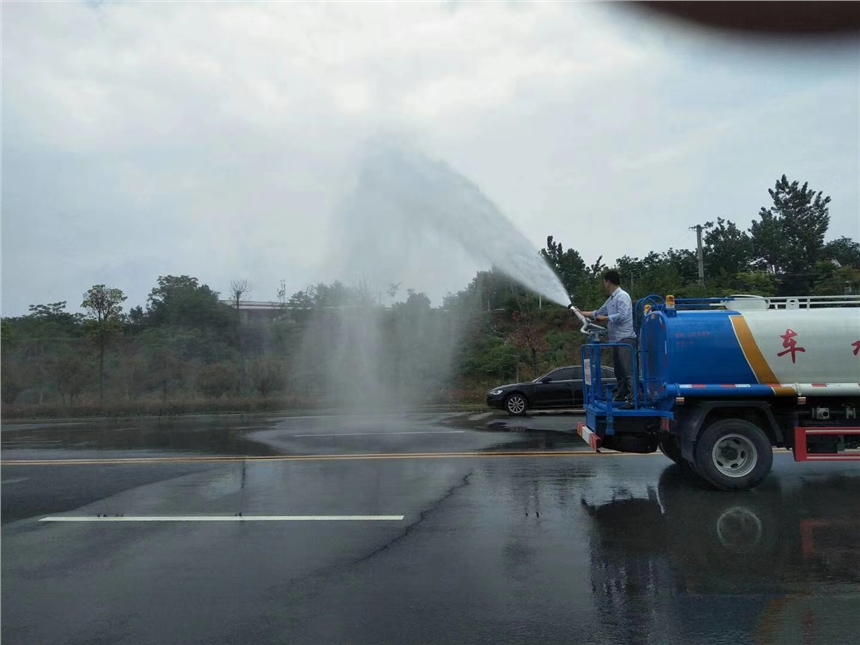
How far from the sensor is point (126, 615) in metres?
4.64

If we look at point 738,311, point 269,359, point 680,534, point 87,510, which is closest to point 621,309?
point 738,311

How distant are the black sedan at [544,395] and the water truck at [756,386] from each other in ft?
31.9

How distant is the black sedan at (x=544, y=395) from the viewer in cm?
1780

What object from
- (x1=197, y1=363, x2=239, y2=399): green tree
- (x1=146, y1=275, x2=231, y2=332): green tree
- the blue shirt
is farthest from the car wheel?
(x1=146, y1=275, x2=231, y2=332): green tree

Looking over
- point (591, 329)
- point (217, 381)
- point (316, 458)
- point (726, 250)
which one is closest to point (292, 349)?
point (217, 381)

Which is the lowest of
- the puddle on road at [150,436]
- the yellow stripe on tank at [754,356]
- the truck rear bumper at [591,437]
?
the puddle on road at [150,436]

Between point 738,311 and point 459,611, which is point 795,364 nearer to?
point 738,311

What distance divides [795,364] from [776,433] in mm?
851

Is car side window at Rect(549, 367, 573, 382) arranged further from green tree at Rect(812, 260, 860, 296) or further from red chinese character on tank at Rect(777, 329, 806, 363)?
red chinese character on tank at Rect(777, 329, 806, 363)

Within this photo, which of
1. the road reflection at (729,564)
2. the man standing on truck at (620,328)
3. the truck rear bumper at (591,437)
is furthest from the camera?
the man standing on truck at (620,328)

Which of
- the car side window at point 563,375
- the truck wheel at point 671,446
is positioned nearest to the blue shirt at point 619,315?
the truck wheel at point 671,446

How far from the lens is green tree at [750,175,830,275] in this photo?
39094 millimetres

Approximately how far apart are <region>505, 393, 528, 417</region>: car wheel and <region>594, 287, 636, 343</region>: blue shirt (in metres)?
9.32

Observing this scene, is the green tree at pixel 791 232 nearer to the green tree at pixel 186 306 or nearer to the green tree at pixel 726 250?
the green tree at pixel 726 250
